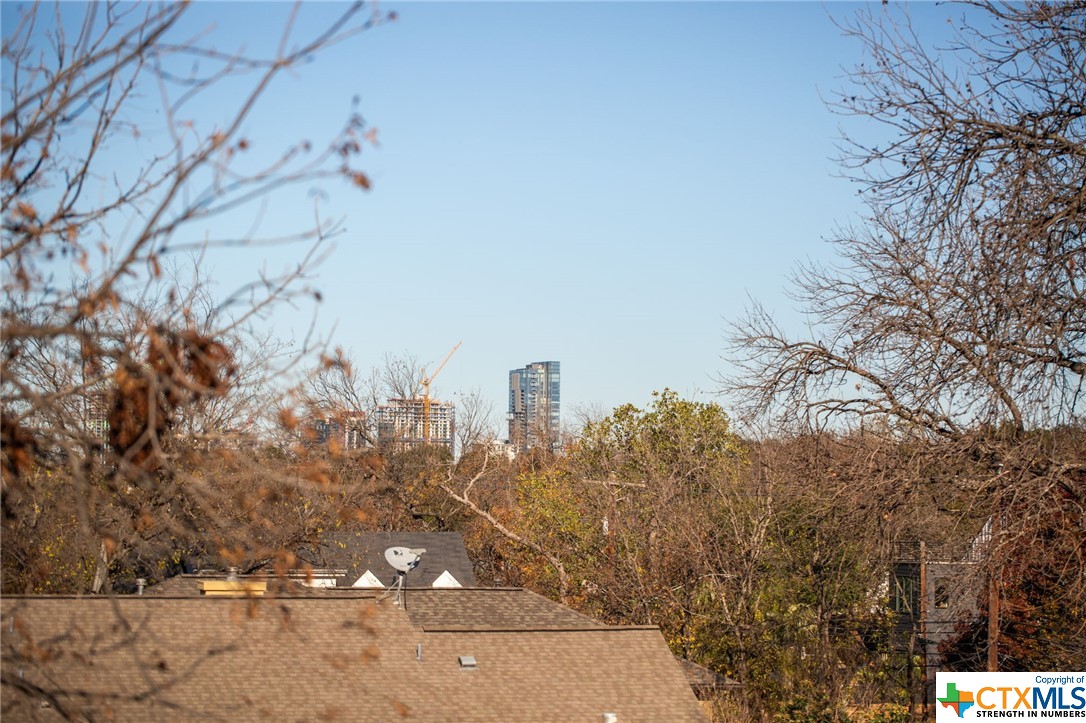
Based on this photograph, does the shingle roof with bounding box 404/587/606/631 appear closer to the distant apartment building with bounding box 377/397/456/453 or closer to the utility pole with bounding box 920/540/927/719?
the utility pole with bounding box 920/540/927/719

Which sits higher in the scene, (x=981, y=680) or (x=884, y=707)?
(x=981, y=680)

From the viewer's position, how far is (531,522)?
3528cm

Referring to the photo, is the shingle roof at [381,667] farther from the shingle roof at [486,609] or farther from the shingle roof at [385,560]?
the shingle roof at [385,560]

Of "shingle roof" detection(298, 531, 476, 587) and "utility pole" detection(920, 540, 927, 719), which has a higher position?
"shingle roof" detection(298, 531, 476, 587)

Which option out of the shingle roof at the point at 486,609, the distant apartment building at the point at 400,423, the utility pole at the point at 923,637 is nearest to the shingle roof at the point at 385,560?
the shingle roof at the point at 486,609

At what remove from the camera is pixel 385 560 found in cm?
2897

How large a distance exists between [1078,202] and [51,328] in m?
7.54

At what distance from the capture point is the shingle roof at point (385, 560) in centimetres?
2923

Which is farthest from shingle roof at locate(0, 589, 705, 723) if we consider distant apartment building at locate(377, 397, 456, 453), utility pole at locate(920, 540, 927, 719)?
distant apartment building at locate(377, 397, 456, 453)

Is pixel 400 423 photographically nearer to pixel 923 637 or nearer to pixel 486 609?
pixel 923 637

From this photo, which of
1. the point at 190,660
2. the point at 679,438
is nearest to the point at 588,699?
the point at 190,660

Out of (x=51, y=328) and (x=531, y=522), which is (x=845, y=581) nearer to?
(x=531, y=522)

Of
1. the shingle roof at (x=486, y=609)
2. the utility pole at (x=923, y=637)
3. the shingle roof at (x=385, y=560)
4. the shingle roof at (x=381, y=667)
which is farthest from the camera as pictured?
the shingle roof at (x=385, y=560)

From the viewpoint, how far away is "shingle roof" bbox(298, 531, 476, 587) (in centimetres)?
2923
